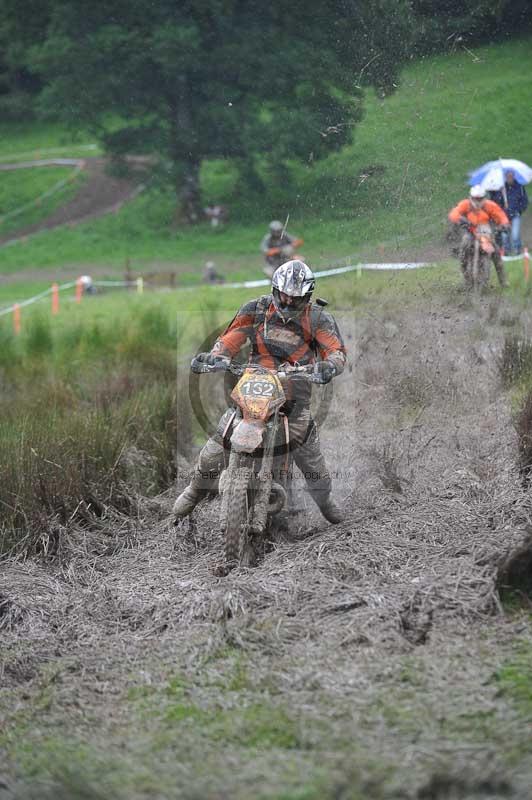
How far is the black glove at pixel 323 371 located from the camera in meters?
6.73

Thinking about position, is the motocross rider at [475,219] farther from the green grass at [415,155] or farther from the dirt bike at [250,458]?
the dirt bike at [250,458]

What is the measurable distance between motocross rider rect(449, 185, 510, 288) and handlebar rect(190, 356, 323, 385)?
7.03m

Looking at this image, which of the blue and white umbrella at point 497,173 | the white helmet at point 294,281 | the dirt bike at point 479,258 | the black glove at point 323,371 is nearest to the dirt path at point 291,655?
the black glove at point 323,371

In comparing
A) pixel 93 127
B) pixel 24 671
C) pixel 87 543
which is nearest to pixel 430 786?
pixel 24 671

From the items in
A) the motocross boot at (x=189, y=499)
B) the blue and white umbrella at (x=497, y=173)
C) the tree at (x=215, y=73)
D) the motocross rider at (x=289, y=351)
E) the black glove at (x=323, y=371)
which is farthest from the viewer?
the blue and white umbrella at (x=497, y=173)

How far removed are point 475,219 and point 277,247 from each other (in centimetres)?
309

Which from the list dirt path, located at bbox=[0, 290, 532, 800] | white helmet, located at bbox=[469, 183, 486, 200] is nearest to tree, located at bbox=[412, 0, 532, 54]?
white helmet, located at bbox=[469, 183, 486, 200]

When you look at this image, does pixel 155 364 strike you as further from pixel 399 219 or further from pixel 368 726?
pixel 368 726

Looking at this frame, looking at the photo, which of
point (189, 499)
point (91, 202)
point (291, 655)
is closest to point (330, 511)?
point (189, 499)

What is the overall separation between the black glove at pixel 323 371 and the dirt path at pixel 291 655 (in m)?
1.07

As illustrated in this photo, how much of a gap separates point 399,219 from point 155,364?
3.51 m

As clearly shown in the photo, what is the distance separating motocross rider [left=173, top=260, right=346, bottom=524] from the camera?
23.3ft

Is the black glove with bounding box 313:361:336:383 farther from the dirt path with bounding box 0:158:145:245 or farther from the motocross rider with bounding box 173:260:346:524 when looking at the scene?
the dirt path with bounding box 0:158:145:245

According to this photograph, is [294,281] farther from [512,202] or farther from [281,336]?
[512,202]
